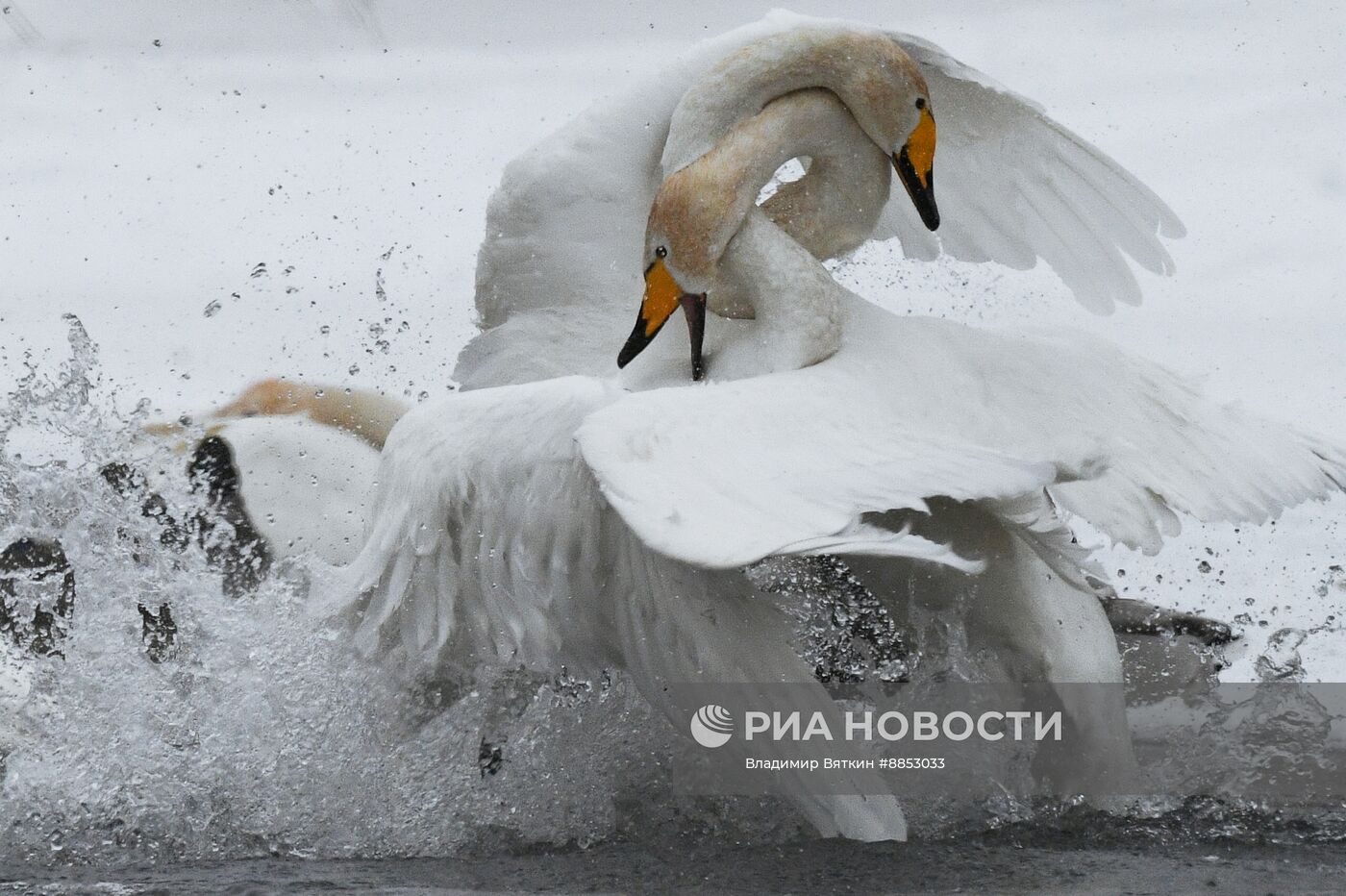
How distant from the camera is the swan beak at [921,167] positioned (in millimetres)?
4164

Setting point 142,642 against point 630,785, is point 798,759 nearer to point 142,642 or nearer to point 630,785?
point 630,785

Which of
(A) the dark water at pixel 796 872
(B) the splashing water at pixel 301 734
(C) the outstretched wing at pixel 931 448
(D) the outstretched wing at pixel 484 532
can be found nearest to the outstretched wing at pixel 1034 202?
(C) the outstretched wing at pixel 931 448

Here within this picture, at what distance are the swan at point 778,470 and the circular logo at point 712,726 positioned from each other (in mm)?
49

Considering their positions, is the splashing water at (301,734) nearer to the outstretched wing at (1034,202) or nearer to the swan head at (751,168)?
the swan head at (751,168)

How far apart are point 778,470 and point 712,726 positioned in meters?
0.72

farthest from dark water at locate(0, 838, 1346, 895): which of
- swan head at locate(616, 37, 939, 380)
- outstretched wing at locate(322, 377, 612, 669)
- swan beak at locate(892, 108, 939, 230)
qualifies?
swan beak at locate(892, 108, 939, 230)

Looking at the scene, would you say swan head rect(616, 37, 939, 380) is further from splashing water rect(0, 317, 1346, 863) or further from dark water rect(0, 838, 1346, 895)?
dark water rect(0, 838, 1346, 895)

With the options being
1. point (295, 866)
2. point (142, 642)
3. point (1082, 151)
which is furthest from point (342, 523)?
point (1082, 151)

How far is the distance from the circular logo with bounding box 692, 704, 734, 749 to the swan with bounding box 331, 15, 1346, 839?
49 millimetres

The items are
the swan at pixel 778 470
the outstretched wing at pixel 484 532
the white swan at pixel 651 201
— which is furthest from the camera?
the white swan at pixel 651 201

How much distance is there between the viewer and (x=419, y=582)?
3756 mm

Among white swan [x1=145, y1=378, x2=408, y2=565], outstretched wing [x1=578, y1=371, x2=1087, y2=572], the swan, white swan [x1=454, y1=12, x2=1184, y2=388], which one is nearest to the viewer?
outstretched wing [x1=578, y1=371, x2=1087, y2=572]

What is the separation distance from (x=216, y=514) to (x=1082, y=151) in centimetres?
245

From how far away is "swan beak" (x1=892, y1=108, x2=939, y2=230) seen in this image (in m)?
4.16
